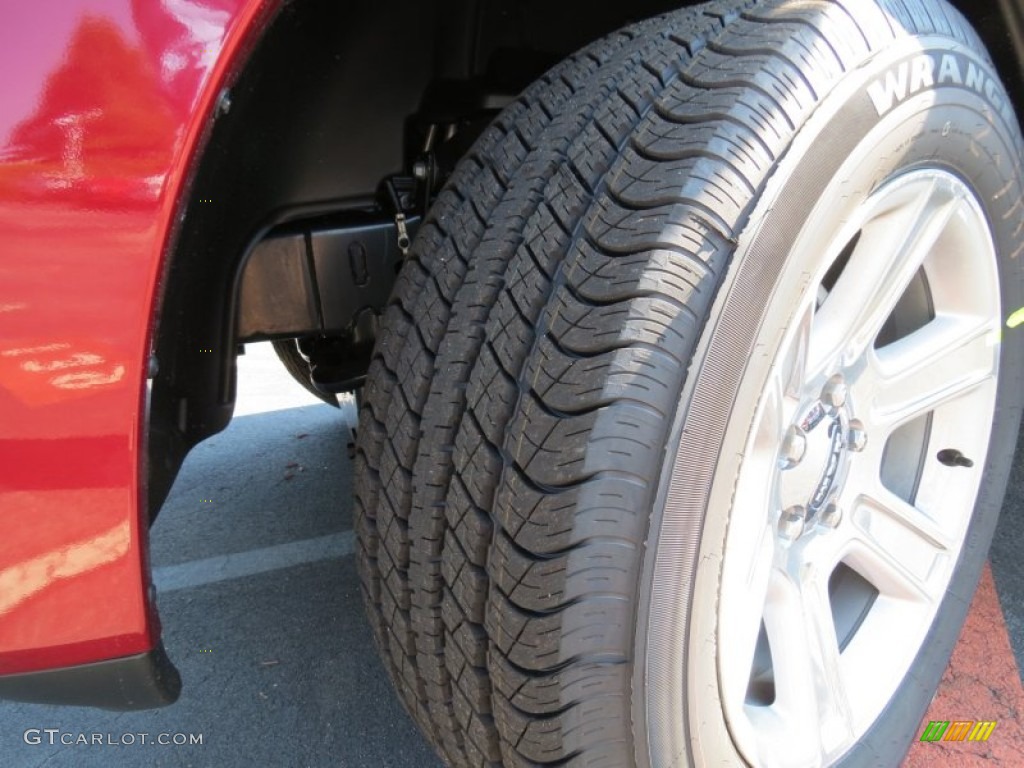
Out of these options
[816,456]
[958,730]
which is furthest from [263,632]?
[958,730]

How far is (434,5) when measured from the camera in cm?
138

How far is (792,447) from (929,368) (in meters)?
0.47

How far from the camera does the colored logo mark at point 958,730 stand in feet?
5.18

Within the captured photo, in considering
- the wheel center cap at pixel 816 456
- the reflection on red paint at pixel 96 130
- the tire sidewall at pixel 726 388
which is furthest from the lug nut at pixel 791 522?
the reflection on red paint at pixel 96 130

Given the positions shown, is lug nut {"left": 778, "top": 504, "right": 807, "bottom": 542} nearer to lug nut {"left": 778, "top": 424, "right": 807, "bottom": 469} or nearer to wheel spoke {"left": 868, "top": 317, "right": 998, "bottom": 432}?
lug nut {"left": 778, "top": 424, "right": 807, "bottom": 469}

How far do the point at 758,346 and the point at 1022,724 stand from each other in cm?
119

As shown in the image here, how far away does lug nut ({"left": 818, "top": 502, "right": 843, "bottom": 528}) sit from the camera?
52.1 inches

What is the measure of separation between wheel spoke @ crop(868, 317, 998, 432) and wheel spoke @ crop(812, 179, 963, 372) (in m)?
0.12

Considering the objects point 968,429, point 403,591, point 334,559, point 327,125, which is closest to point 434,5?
point 327,125

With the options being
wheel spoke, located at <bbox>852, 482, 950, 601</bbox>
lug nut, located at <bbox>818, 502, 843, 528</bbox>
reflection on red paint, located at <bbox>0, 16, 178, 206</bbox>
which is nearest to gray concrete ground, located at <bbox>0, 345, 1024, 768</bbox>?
wheel spoke, located at <bbox>852, 482, 950, 601</bbox>

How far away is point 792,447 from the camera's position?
3.82ft

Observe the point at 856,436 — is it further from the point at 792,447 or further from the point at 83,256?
the point at 83,256

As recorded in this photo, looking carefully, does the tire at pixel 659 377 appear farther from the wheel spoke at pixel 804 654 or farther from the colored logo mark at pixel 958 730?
the colored logo mark at pixel 958 730

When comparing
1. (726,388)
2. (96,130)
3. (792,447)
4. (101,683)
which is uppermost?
(96,130)
